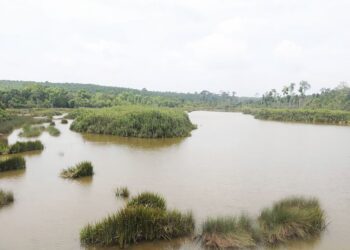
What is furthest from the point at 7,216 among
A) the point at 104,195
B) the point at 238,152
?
the point at 238,152

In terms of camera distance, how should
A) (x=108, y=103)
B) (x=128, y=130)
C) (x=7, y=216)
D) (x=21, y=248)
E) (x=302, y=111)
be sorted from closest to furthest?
(x=21, y=248) → (x=7, y=216) → (x=128, y=130) → (x=302, y=111) → (x=108, y=103)

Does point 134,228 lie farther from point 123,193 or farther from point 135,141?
point 135,141

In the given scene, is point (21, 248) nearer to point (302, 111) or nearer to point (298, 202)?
point (298, 202)

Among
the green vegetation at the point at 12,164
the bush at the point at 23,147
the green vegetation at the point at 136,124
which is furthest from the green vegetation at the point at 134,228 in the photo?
the green vegetation at the point at 136,124

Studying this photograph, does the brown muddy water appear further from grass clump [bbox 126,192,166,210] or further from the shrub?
grass clump [bbox 126,192,166,210]

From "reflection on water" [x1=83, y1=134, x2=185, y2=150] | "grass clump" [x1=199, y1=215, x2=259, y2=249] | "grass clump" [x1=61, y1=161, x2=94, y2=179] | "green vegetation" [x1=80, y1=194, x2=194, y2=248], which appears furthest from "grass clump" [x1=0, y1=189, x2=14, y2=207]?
"reflection on water" [x1=83, y1=134, x2=185, y2=150]

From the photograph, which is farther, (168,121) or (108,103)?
(108,103)
